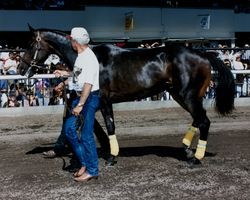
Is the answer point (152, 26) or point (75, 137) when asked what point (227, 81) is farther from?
point (152, 26)

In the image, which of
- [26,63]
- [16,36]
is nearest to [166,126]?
[26,63]

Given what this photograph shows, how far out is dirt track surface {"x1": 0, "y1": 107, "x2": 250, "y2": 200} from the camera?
20.0ft

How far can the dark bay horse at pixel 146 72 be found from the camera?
7629 millimetres

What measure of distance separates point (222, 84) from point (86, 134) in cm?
258

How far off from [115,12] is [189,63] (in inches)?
885

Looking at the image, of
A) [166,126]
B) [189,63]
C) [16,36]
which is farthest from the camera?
[16,36]

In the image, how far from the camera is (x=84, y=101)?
6.18 metres

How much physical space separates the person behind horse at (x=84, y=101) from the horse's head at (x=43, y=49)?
126cm

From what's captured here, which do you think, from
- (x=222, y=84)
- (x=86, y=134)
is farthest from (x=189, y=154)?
(x=86, y=134)

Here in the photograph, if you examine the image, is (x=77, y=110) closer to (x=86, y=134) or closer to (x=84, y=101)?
(x=84, y=101)

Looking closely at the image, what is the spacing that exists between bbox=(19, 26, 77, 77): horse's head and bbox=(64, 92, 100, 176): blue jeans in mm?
1380

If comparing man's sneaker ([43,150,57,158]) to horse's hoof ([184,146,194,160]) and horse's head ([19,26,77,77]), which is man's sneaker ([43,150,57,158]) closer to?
horse's head ([19,26,77,77])

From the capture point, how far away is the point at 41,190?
6.23 metres

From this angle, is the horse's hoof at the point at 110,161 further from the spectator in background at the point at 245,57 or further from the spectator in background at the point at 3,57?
the spectator in background at the point at 245,57
